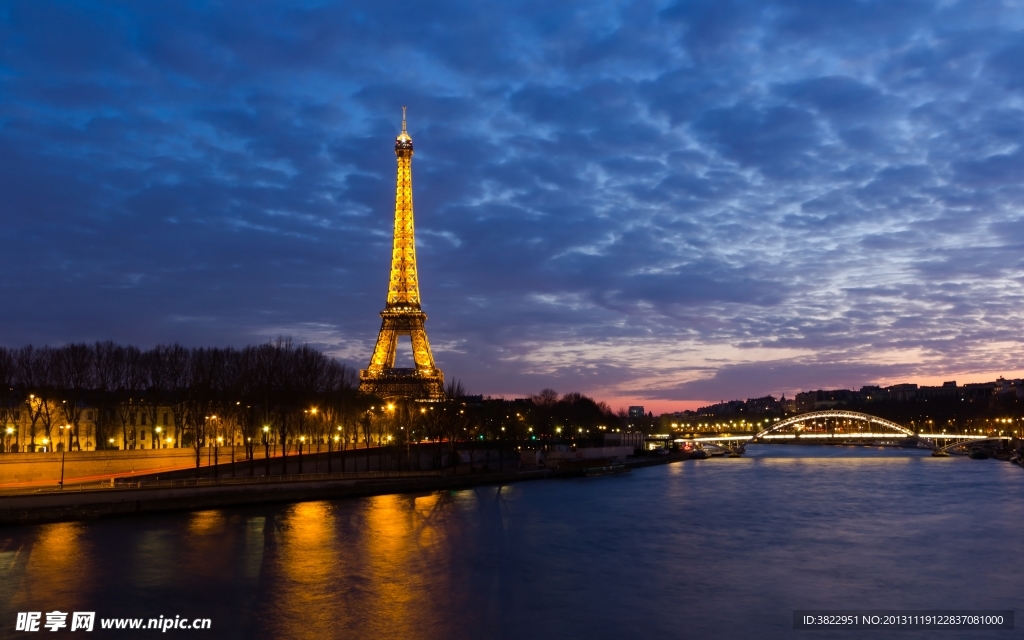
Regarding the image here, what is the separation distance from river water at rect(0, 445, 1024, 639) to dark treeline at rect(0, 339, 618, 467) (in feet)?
37.8

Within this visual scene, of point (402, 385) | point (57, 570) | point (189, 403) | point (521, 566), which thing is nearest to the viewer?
point (57, 570)

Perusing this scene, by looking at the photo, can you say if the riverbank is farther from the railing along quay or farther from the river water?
the river water

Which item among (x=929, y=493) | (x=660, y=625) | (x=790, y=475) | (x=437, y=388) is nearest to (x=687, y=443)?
(x=437, y=388)

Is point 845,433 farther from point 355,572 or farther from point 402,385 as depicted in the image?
point 355,572

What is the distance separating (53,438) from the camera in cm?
4506

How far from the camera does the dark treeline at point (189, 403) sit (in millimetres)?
41375

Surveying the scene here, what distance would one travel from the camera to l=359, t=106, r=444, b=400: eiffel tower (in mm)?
69000

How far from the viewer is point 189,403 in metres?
42.1

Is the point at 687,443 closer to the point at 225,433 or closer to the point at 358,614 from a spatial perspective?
the point at 225,433

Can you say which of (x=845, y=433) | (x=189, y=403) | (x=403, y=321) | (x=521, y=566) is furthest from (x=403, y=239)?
(x=845, y=433)

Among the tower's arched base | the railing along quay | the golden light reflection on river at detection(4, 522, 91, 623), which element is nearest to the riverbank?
the railing along quay

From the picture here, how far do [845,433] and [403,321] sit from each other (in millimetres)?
80263

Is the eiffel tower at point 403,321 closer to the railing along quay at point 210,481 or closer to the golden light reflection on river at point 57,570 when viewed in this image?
the railing along quay at point 210,481

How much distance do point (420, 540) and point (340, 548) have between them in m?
2.61
